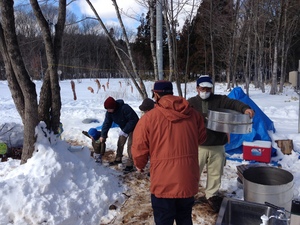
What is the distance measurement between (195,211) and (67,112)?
26.2 ft

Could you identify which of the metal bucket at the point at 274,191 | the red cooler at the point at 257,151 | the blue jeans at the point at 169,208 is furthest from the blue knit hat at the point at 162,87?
the red cooler at the point at 257,151

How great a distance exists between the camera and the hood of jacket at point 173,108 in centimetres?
217

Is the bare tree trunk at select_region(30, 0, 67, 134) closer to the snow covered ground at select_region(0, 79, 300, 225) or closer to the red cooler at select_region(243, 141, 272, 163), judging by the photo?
the snow covered ground at select_region(0, 79, 300, 225)

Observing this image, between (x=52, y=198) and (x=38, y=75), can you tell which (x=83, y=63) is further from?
(x=52, y=198)

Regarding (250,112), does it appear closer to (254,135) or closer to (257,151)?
(257,151)

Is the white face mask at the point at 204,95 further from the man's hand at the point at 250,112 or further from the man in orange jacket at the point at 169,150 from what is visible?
the man in orange jacket at the point at 169,150

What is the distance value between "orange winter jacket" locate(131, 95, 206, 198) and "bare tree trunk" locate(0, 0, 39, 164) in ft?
7.16

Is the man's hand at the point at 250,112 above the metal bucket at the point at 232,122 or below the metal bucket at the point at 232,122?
above

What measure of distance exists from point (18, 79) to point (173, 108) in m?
2.58

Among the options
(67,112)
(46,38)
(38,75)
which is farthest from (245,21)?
(38,75)

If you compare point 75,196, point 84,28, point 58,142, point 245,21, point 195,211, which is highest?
point 84,28

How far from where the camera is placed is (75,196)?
3.35 meters

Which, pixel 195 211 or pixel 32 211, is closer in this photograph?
pixel 32 211

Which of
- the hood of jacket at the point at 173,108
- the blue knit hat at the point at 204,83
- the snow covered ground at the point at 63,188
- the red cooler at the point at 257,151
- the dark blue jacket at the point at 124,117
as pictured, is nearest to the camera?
the hood of jacket at the point at 173,108
